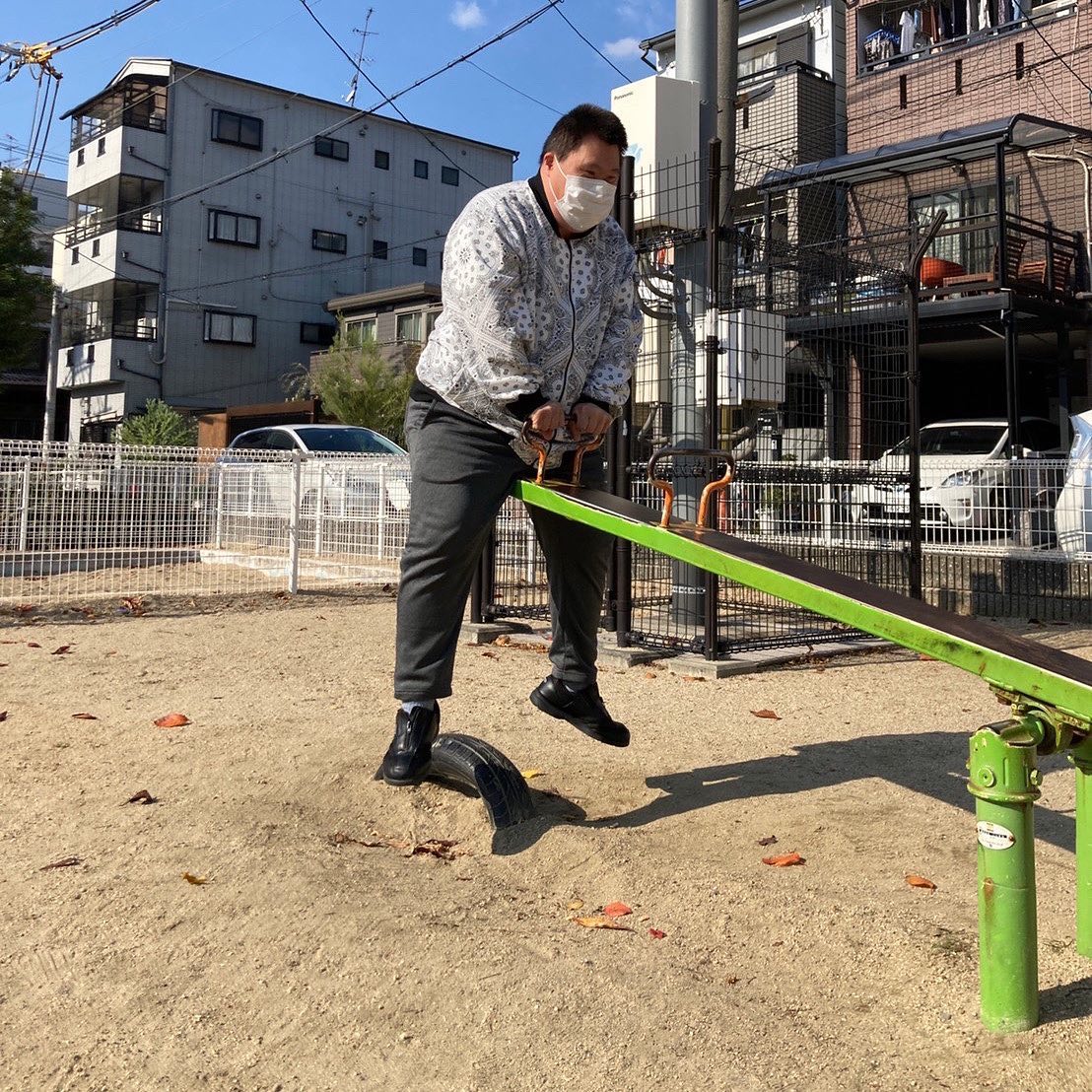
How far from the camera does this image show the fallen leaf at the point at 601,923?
2117mm

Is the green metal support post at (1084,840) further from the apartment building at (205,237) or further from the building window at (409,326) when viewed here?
the apartment building at (205,237)

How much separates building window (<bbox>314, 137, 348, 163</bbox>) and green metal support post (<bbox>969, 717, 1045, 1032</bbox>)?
3496cm

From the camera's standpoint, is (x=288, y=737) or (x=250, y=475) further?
(x=250, y=475)

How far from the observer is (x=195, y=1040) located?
1.67 metres

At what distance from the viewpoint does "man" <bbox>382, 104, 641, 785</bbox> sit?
2.57 m

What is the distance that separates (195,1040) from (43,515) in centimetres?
632

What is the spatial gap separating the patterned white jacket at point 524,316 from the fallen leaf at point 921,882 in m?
1.38

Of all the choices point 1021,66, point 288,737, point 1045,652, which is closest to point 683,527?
point 1045,652

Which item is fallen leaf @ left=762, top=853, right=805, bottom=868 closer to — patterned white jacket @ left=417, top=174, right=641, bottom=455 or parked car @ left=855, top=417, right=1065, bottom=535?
patterned white jacket @ left=417, top=174, right=641, bottom=455

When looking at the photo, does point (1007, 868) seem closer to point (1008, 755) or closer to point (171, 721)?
point (1008, 755)

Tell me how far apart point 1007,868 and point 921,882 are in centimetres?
74

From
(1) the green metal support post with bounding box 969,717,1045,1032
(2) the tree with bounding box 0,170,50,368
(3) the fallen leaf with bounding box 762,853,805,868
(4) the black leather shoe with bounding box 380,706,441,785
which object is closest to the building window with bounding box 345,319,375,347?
(2) the tree with bounding box 0,170,50,368

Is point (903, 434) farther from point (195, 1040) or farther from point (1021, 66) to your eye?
point (1021, 66)

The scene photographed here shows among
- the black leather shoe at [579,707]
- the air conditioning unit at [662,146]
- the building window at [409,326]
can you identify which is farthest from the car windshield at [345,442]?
the building window at [409,326]
